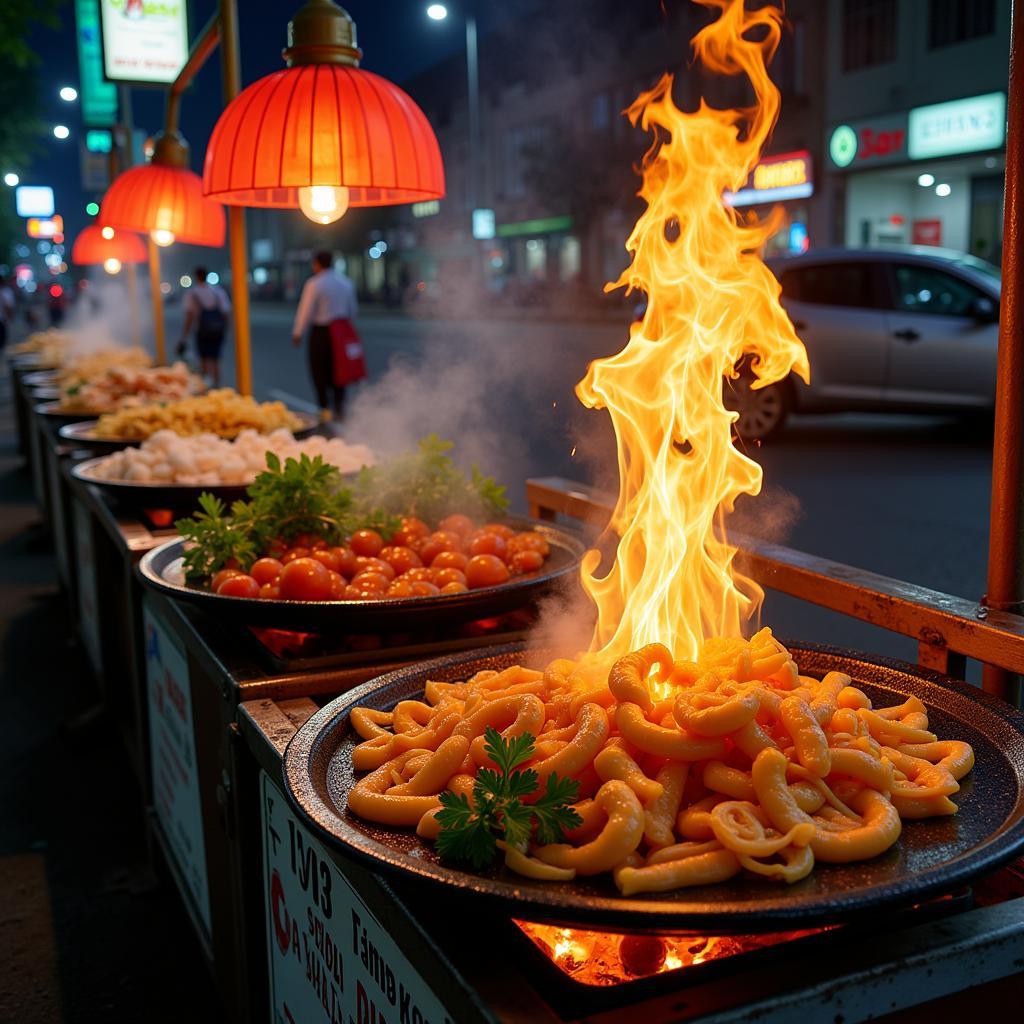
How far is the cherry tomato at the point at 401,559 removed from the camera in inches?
109

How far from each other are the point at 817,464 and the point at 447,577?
8.21m

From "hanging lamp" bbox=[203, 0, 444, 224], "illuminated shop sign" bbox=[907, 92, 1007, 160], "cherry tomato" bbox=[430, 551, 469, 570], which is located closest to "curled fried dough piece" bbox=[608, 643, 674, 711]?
"cherry tomato" bbox=[430, 551, 469, 570]

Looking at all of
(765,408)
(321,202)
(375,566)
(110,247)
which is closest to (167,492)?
(321,202)

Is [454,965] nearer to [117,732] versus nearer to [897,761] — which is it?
[897,761]

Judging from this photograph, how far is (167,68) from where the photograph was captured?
9.88 meters

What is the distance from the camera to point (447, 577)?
2.61 metres

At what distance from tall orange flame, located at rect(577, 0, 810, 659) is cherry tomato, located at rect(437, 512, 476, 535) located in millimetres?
720

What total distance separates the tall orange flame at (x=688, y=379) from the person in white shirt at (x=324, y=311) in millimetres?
10583

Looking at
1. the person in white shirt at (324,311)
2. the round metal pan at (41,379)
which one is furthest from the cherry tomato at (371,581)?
the person in white shirt at (324,311)

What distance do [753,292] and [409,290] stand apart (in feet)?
176

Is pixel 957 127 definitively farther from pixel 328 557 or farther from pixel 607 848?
pixel 607 848

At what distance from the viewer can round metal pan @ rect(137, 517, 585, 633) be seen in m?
2.38

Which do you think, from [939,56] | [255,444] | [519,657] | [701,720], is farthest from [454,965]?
[939,56]

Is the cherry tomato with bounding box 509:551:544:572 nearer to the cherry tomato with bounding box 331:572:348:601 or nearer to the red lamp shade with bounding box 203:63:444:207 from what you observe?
the cherry tomato with bounding box 331:572:348:601
